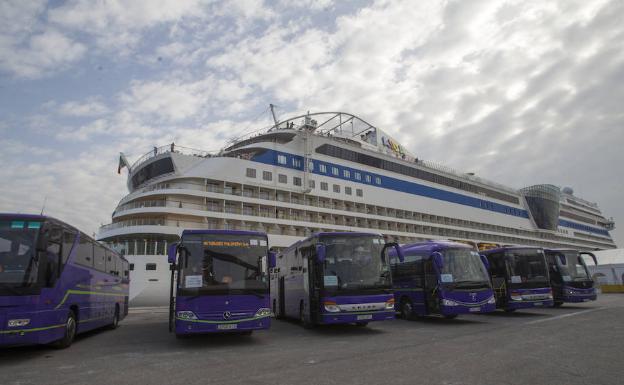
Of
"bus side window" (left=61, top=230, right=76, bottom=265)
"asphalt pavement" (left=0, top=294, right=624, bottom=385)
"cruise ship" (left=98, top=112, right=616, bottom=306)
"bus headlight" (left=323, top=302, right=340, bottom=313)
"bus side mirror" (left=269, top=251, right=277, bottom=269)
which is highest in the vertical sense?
"cruise ship" (left=98, top=112, right=616, bottom=306)

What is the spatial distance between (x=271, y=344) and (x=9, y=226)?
574 cm

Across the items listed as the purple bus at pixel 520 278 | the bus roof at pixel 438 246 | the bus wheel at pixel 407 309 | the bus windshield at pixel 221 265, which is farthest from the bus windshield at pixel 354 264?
the purple bus at pixel 520 278

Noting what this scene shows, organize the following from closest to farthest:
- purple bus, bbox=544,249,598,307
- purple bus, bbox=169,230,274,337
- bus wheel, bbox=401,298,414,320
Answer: purple bus, bbox=169,230,274,337 < bus wheel, bbox=401,298,414,320 < purple bus, bbox=544,249,598,307

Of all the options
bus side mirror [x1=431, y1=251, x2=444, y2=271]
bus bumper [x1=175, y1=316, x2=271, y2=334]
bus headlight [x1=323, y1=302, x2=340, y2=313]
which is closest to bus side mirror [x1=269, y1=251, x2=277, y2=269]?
bus bumper [x1=175, y1=316, x2=271, y2=334]

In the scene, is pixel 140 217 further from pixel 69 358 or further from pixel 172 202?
pixel 69 358

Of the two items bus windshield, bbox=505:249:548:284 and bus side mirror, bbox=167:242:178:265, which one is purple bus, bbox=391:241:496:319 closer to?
bus windshield, bbox=505:249:548:284

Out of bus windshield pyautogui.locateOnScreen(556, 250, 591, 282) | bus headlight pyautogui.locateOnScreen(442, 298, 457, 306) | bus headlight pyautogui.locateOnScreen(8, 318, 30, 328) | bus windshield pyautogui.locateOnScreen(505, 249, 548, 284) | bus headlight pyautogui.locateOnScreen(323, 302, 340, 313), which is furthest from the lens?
bus windshield pyautogui.locateOnScreen(556, 250, 591, 282)

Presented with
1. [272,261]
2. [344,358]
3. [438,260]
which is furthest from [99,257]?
[438,260]

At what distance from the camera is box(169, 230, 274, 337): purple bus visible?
8.89 m

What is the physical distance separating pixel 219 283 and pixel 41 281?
3394mm

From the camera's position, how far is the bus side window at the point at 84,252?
9.57 meters

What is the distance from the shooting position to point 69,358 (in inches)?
305

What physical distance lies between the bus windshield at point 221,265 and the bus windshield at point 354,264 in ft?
6.76

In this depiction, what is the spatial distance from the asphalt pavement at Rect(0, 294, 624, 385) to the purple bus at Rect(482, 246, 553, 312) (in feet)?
13.5
